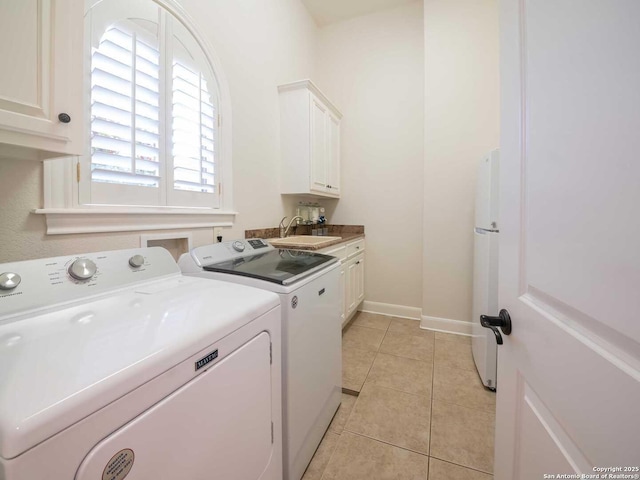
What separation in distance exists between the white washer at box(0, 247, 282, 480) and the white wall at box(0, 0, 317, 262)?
236 millimetres

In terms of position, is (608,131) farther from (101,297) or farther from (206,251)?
(206,251)

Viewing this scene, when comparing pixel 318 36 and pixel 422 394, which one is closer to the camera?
pixel 422 394

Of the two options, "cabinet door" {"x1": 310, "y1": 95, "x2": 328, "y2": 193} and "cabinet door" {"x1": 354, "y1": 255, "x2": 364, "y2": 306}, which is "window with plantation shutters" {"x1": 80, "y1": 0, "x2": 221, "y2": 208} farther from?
"cabinet door" {"x1": 354, "y1": 255, "x2": 364, "y2": 306}

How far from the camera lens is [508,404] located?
0.70 meters

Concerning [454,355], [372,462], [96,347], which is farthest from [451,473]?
[96,347]

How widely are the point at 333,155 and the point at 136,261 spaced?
2482mm

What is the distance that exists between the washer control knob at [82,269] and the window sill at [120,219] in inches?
10.2

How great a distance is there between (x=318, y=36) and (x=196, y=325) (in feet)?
12.8

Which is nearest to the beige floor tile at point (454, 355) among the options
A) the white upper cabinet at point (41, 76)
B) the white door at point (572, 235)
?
the white door at point (572, 235)

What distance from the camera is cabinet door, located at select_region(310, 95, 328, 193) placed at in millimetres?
2543

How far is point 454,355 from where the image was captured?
7.38ft

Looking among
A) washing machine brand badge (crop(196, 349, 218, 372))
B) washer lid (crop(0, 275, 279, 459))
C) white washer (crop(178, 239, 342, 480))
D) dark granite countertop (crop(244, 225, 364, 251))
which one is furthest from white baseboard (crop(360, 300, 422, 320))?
washing machine brand badge (crop(196, 349, 218, 372))

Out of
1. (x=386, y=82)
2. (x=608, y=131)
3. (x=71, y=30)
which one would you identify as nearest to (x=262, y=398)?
(x=608, y=131)

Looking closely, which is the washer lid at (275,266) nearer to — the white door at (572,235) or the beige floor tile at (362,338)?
the white door at (572,235)
